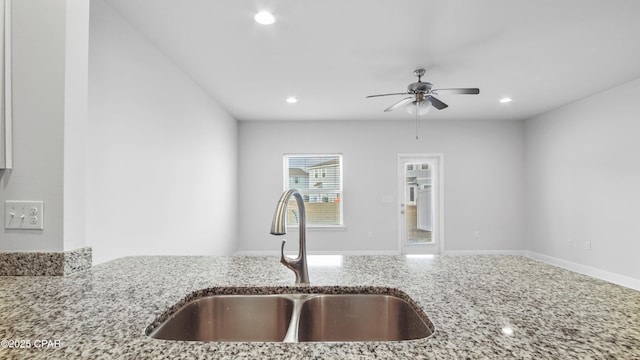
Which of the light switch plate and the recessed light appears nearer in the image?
the light switch plate

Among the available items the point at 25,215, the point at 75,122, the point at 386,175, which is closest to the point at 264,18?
the point at 75,122

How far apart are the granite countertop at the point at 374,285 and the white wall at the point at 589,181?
3836 mm

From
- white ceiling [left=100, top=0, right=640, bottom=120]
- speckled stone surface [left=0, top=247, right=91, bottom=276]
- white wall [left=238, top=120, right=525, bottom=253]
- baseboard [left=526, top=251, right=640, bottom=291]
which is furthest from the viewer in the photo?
white wall [left=238, top=120, right=525, bottom=253]

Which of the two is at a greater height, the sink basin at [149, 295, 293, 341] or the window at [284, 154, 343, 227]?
the window at [284, 154, 343, 227]

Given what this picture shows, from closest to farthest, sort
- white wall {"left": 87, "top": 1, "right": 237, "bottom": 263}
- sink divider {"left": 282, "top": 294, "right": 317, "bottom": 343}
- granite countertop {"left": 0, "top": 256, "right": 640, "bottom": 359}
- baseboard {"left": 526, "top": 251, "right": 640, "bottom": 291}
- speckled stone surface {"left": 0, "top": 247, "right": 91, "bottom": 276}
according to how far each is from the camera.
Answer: granite countertop {"left": 0, "top": 256, "right": 640, "bottom": 359}
sink divider {"left": 282, "top": 294, "right": 317, "bottom": 343}
speckled stone surface {"left": 0, "top": 247, "right": 91, "bottom": 276}
white wall {"left": 87, "top": 1, "right": 237, "bottom": 263}
baseboard {"left": 526, "top": 251, "right": 640, "bottom": 291}

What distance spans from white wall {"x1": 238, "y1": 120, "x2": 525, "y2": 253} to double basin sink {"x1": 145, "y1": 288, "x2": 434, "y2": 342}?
4739 mm

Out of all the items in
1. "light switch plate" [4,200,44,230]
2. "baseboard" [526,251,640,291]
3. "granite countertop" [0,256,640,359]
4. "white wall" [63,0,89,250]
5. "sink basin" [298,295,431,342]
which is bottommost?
"baseboard" [526,251,640,291]

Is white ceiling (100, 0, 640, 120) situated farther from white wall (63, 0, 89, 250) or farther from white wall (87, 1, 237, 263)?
white wall (63, 0, 89, 250)

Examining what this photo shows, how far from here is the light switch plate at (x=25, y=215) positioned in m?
1.15

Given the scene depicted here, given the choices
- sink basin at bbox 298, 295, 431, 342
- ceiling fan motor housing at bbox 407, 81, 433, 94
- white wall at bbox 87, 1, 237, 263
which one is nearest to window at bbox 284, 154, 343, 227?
white wall at bbox 87, 1, 237, 263

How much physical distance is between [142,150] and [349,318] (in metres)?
2.37

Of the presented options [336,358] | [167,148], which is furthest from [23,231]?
[167,148]

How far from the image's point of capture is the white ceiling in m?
2.22

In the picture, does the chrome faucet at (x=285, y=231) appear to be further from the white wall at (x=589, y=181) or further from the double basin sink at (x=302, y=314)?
the white wall at (x=589, y=181)
